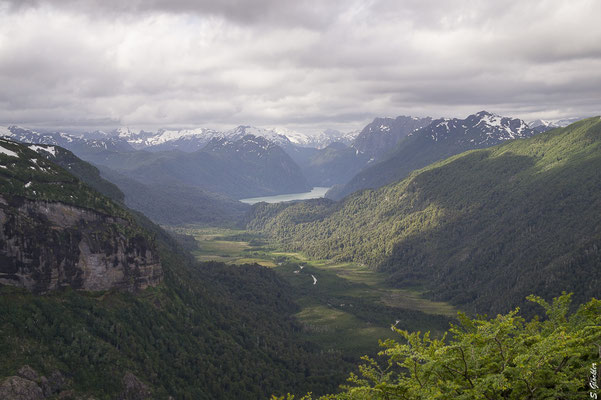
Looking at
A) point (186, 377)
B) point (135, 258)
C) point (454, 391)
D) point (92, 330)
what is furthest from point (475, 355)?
point (135, 258)

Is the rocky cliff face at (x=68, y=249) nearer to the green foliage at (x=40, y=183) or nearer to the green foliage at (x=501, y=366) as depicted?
the green foliage at (x=40, y=183)

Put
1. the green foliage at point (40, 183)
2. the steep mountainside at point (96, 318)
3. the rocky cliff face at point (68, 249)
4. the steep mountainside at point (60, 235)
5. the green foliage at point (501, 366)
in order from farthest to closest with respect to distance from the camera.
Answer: the green foliage at point (40, 183) < the steep mountainside at point (60, 235) < the rocky cliff face at point (68, 249) < the steep mountainside at point (96, 318) < the green foliage at point (501, 366)

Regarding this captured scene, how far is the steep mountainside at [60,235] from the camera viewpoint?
405 feet

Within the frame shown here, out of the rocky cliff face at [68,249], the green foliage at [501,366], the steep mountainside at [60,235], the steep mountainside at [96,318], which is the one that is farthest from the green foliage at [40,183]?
the green foliage at [501,366]

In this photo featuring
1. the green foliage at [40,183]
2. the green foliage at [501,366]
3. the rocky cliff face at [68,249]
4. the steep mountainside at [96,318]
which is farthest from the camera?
the green foliage at [40,183]

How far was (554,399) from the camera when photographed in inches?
1062

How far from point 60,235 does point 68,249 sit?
4883 mm

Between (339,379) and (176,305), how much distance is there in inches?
2796

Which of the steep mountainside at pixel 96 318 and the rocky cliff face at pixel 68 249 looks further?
the rocky cliff face at pixel 68 249

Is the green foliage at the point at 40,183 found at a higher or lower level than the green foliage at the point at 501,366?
higher

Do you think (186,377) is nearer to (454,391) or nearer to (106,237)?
(106,237)

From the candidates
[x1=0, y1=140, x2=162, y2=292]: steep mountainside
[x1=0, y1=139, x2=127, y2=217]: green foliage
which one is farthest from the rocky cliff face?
[x1=0, y1=139, x2=127, y2=217]: green foliage

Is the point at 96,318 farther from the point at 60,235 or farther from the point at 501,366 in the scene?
the point at 501,366

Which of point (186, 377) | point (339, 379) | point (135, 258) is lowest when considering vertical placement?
point (339, 379)
